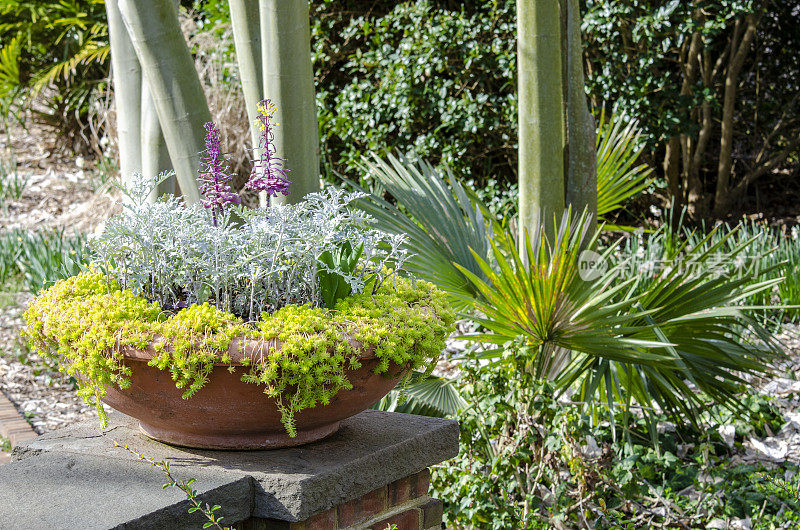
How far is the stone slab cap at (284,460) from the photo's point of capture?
152 centimetres

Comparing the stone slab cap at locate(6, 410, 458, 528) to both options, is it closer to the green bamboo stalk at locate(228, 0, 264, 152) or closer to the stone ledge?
the green bamboo stalk at locate(228, 0, 264, 152)

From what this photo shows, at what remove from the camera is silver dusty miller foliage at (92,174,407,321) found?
167cm

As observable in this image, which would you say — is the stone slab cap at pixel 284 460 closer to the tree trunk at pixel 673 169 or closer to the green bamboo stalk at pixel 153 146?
the green bamboo stalk at pixel 153 146

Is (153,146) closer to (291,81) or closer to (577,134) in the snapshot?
(291,81)

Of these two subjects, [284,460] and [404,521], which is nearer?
[284,460]

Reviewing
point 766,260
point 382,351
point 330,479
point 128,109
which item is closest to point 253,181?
point 382,351

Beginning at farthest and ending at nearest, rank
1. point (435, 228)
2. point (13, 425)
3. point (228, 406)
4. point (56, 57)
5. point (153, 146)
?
point (56, 57), point (13, 425), point (435, 228), point (153, 146), point (228, 406)

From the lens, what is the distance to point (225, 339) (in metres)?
1.50

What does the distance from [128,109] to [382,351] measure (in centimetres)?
208

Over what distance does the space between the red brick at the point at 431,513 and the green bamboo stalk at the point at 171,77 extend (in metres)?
1.15

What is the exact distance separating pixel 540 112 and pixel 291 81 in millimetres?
1296

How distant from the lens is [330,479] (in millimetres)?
1571

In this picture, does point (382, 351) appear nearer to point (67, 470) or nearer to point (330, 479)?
point (330, 479)

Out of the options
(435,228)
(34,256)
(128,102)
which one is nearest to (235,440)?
(435,228)
